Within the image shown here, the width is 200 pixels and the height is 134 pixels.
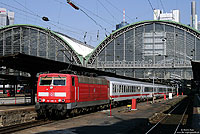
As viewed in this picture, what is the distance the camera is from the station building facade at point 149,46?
8381 centimetres

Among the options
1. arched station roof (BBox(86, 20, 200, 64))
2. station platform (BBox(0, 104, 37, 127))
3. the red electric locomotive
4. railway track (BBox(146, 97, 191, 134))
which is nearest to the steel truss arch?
arched station roof (BBox(86, 20, 200, 64))

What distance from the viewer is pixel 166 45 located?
281 feet

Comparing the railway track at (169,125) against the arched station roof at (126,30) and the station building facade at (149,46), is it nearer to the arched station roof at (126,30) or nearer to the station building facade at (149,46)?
the station building facade at (149,46)

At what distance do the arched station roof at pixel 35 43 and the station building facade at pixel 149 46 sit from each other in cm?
925

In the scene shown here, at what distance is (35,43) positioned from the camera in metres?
90.1

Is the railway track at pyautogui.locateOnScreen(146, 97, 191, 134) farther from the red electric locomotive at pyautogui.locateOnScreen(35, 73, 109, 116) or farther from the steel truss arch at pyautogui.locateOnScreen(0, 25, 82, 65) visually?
the steel truss arch at pyautogui.locateOnScreen(0, 25, 82, 65)

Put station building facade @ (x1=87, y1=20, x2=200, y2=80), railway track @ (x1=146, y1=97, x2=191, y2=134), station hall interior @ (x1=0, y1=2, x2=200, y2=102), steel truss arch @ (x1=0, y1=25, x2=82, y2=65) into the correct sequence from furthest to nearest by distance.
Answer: steel truss arch @ (x1=0, y1=25, x2=82, y2=65) → station building facade @ (x1=87, y1=20, x2=200, y2=80) → station hall interior @ (x1=0, y1=2, x2=200, y2=102) → railway track @ (x1=146, y1=97, x2=191, y2=134)

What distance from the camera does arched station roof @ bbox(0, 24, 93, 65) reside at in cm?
8906

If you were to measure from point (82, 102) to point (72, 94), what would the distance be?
2.73 metres

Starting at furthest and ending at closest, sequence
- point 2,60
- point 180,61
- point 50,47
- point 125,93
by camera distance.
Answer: point 50,47 → point 180,61 → point 125,93 → point 2,60

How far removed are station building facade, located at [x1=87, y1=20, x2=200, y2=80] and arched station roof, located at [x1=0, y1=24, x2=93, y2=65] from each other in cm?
925

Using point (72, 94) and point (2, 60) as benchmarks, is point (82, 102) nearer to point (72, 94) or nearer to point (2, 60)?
point (72, 94)

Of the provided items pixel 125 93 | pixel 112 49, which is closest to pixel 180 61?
pixel 112 49

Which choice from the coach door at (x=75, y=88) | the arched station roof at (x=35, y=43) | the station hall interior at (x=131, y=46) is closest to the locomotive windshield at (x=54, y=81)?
the coach door at (x=75, y=88)
